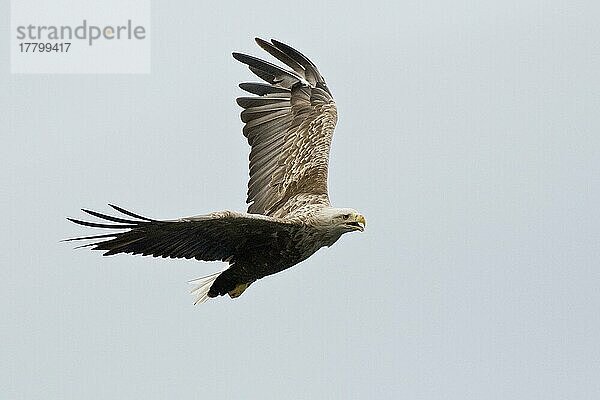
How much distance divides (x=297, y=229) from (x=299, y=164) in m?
2.24

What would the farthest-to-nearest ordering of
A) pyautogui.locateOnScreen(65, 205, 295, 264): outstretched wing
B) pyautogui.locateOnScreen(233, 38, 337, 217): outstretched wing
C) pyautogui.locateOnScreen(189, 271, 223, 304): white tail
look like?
pyautogui.locateOnScreen(233, 38, 337, 217): outstretched wing, pyautogui.locateOnScreen(189, 271, 223, 304): white tail, pyautogui.locateOnScreen(65, 205, 295, 264): outstretched wing

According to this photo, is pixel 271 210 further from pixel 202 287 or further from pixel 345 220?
pixel 345 220

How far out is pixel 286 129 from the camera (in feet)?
59.8

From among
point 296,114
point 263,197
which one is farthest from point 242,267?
point 296,114

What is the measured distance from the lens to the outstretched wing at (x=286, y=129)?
17.4 metres

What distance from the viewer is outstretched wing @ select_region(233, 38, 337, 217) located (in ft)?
57.0

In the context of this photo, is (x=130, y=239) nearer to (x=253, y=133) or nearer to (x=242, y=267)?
(x=242, y=267)

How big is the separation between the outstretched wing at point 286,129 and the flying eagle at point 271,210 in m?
0.01

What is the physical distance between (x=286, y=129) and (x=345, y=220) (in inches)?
114

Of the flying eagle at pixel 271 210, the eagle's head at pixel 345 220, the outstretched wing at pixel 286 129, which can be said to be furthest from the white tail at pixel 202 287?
the eagle's head at pixel 345 220

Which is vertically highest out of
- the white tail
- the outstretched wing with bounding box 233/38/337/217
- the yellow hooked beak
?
the outstretched wing with bounding box 233/38/337/217

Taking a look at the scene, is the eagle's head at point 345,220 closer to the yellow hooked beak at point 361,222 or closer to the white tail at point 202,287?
the yellow hooked beak at point 361,222

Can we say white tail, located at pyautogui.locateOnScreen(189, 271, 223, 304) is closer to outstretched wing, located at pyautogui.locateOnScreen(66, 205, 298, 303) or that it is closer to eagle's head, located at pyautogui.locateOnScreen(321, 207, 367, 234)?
outstretched wing, located at pyautogui.locateOnScreen(66, 205, 298, 303)

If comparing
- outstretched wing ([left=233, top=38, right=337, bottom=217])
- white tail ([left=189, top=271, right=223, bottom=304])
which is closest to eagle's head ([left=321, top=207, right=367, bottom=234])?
outstretched wing ([left=233, top=38, right=337, bottom=217])
